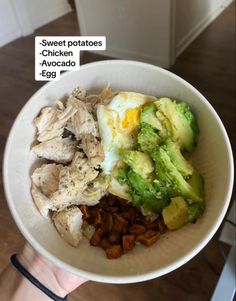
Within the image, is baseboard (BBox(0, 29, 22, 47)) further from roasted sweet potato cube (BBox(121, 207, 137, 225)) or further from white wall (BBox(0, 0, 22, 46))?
roasted sweet potato cube (BBox(121, 207, 137, 225))

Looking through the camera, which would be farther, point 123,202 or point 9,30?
point 9,30

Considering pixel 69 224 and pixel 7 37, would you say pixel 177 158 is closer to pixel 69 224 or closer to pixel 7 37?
pixel 69 224

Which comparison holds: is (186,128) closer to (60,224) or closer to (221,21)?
(60,224)

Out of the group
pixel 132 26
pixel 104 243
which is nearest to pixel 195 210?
pixel 104 243

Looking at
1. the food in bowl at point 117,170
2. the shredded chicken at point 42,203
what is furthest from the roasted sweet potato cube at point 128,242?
the shredded chicken at point 42,203

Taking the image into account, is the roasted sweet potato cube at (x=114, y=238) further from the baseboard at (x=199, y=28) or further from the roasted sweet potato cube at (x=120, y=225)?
the baseboard at (x=199, y=28)

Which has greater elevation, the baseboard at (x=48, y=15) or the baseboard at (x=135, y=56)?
the baseboard at (x=48, y=15)
